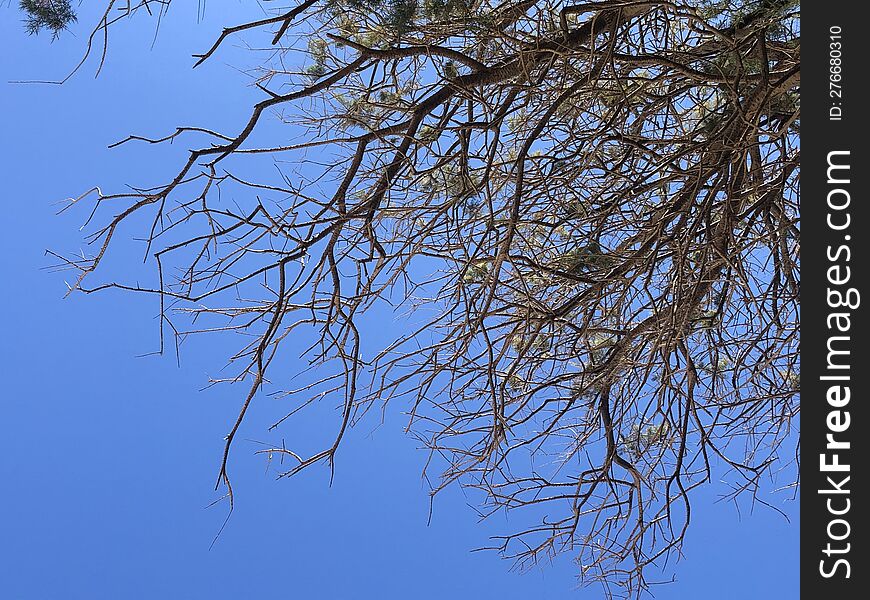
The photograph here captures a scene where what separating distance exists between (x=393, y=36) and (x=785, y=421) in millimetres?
2317
